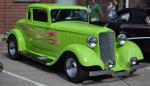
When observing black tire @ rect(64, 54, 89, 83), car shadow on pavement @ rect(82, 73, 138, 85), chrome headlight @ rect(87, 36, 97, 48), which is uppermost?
chrome headlight @ rect(87, 36, 97, 48)

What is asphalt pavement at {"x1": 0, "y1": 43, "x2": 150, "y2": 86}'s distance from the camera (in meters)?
9.12

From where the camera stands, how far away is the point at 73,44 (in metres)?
9.42

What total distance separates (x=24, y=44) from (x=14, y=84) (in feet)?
8.11

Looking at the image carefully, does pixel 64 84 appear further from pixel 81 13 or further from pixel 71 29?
pixel 81 13

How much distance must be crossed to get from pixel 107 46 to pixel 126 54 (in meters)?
0.55

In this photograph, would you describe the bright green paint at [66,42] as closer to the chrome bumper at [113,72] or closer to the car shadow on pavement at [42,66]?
the chrome bumper at [113,72]

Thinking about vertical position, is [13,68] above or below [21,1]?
below

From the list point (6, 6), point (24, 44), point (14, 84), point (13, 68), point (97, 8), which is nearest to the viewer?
point (14, 84)

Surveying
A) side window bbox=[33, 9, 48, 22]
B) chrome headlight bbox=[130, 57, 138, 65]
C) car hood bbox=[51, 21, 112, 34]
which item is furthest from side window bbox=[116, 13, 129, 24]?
chrome headlight bbox=[130, 57, 138, 65]

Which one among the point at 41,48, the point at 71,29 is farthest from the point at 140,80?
the point at 41,48

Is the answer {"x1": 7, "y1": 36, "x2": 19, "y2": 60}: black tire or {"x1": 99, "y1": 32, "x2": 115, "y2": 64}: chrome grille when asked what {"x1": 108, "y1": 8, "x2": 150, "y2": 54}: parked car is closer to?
{"x1": 99, "y1": 32, "x2": 115, "y2": 64}: chrome grille

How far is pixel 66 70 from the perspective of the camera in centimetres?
943

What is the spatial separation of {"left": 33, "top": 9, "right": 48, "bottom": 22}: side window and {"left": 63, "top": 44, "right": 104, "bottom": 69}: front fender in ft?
5.42

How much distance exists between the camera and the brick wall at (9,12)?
51.9ft
